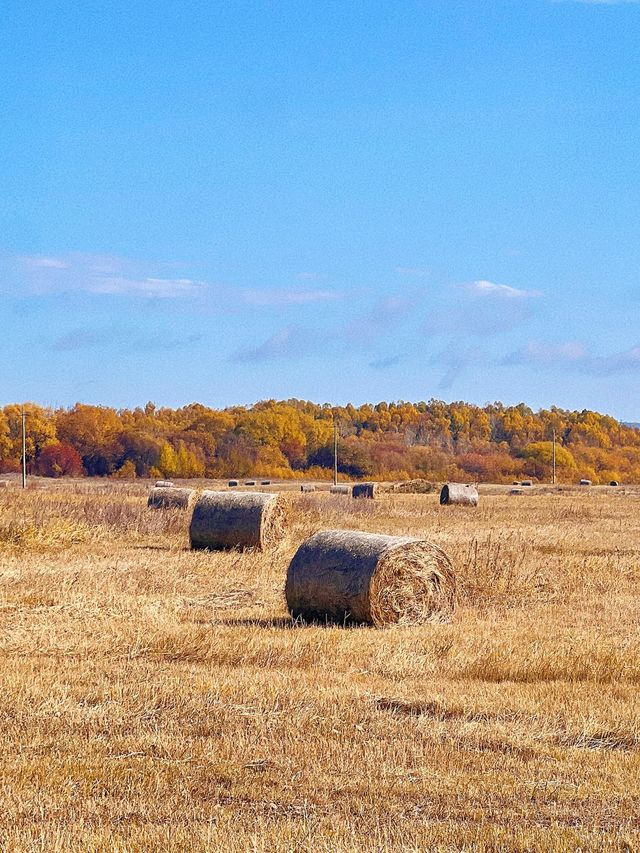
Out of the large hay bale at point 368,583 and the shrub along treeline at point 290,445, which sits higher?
the shrub along treeline at point 290,445

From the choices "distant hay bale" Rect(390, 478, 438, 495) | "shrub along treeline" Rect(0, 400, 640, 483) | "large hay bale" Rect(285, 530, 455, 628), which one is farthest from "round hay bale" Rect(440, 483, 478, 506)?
"shrub along treeline" Rect(0, 400, 640, 483)

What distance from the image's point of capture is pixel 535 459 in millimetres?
95500

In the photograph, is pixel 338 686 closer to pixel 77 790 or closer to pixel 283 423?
pixel 77 790

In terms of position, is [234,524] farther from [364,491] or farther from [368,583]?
[364,491]

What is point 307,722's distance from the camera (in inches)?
281

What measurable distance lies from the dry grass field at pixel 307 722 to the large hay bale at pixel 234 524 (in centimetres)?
535

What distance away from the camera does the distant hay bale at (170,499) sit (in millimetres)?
27531

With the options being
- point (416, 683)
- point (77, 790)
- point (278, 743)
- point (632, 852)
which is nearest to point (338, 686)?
point (416, 683)

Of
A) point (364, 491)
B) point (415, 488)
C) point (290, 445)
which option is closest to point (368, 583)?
point (364, 491)

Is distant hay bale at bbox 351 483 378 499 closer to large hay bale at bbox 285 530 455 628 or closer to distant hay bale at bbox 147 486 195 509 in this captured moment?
distant hay bale at bbox 147 486 195 509

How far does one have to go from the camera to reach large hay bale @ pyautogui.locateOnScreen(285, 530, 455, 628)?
1195 cm

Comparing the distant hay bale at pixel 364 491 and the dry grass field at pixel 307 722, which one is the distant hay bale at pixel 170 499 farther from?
the distant hay bale at pixel 364 491

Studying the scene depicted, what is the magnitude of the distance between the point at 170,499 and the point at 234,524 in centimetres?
789

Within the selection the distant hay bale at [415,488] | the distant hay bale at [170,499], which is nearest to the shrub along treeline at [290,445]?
the distant hay bale at [415,488]
